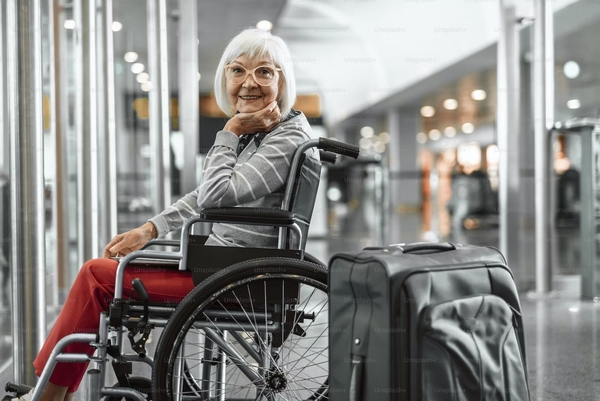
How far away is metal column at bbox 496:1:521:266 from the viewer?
5.68 metres

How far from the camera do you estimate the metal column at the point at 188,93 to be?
4.83 m

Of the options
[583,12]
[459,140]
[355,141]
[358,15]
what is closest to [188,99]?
[583,12]

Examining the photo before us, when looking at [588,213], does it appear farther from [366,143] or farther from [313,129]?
[366,143]

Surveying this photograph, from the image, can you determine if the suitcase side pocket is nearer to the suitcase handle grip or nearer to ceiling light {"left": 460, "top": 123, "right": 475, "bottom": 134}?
the suitcase handle grip

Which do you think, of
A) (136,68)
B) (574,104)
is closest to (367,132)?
(574,104)

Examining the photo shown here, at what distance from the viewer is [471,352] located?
158cm

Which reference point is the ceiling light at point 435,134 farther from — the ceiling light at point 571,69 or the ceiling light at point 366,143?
the ceiling light at point 571,69

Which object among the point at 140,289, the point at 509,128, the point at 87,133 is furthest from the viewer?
the point at 509,128

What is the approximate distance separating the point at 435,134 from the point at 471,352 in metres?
27.8

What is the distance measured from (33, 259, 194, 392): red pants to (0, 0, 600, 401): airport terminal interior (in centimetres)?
75

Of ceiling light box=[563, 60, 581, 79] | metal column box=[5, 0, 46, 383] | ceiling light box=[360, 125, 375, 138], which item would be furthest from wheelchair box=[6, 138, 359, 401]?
ceiling light box=[360, 125, 375, 138]

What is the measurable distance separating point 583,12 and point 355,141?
1709 centimetres

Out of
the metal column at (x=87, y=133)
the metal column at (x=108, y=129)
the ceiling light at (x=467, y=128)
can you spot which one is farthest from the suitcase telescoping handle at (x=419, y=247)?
the ceiling light at (x=467, y=128)

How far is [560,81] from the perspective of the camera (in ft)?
37.3
